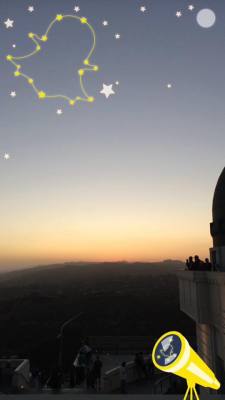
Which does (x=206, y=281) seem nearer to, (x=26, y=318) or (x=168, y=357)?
(x=168, y=357)

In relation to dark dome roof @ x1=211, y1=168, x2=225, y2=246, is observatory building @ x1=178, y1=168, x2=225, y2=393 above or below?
below

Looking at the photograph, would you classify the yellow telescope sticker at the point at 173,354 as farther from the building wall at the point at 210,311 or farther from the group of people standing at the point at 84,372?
the group of people standing at the point at 84,372

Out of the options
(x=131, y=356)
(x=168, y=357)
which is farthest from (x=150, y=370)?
(x=168, y=357)

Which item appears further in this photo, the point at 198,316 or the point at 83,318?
the point at 83,318

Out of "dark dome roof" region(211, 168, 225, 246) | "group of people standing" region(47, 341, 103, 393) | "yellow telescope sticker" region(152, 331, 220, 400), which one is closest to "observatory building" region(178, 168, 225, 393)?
"dark dome roof" region(211, 168, 225, 246)

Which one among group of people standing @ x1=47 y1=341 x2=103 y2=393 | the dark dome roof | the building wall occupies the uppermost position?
the dark dome roof

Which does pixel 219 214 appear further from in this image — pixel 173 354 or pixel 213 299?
pixel 173 354

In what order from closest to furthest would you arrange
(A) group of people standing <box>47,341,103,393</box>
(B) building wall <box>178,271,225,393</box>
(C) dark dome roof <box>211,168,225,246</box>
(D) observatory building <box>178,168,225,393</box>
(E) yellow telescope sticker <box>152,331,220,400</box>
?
(E) yellow telescope sticker <box>152,331,220,400</box> → (B) building wall <box>178,271,225,393</box> → (D) observatory building <box>178,168,225,393</box> → (C) dark dome roof <box>211,168,225,246</box> → (A) group of people standing <box>47,341,103,393</box>

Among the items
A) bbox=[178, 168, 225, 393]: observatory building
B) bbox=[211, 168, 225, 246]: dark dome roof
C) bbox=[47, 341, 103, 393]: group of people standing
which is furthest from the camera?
bbox=[47, 341, 103, 393]: group of people standing

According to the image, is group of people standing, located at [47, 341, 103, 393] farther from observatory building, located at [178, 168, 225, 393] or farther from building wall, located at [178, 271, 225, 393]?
building wall, located at [178, 271, 225, 393]
